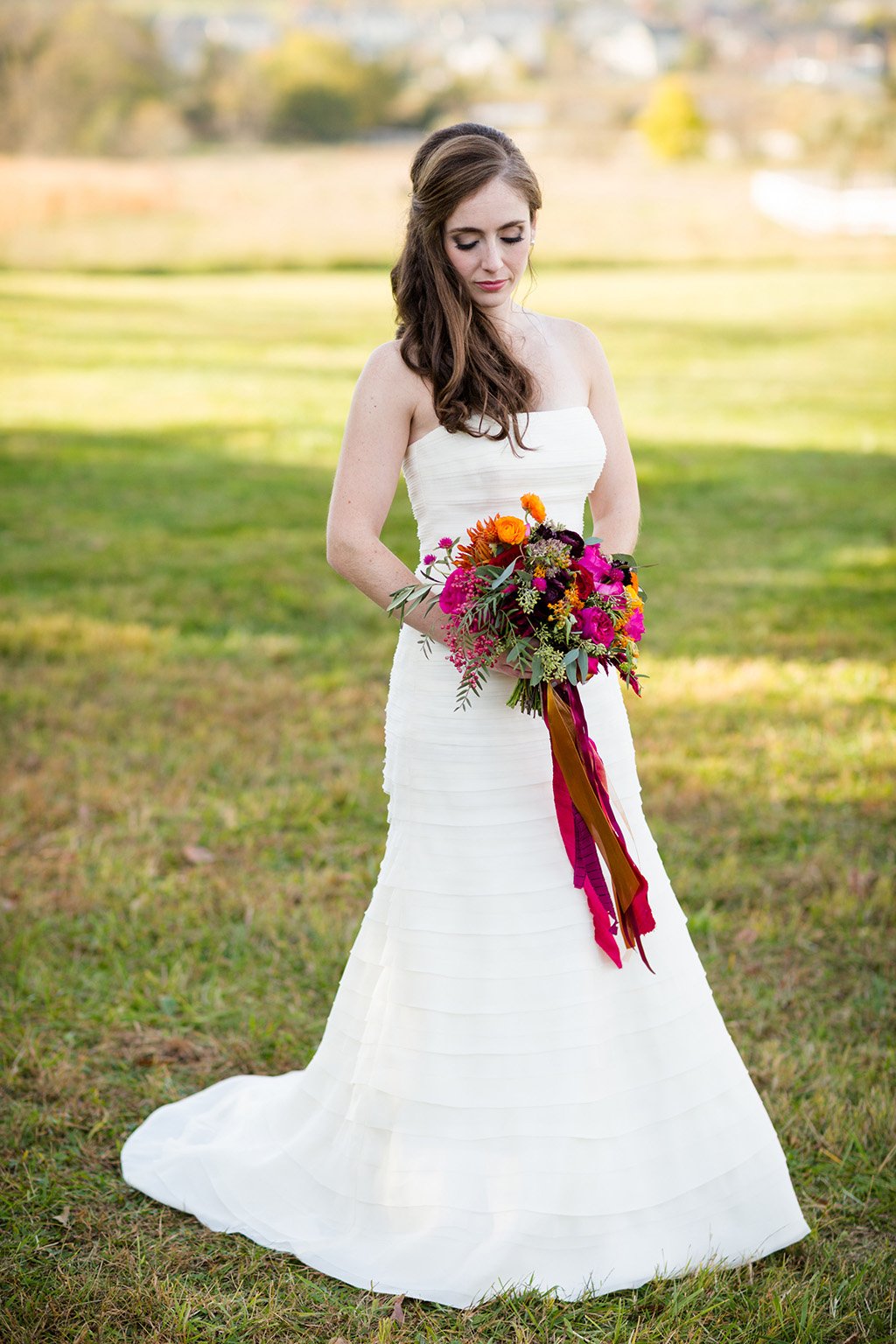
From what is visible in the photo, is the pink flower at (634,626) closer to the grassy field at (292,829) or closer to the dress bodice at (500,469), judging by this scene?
the dress bodice at (500,469)

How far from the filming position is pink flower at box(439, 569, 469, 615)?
3.02 m

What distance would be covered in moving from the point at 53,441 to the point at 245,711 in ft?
28.8

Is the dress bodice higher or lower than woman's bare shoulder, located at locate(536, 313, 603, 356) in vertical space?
lower

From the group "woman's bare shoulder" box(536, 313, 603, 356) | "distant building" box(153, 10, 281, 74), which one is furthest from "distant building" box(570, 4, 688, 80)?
"woman's bare shoulder" box(536, 313, 603, 356)

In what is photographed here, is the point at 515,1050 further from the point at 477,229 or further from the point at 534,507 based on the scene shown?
the point at 477,229

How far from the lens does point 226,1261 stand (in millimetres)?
3469

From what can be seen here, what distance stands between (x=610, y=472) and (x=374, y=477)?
2.27ft

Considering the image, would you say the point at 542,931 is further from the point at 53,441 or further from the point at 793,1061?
the point at 53,441

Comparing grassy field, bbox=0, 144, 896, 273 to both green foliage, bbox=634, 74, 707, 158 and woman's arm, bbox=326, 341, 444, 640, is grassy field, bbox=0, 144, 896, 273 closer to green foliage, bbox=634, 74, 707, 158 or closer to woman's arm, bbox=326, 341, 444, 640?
green foliage, bbox=634, 74, 707, 158

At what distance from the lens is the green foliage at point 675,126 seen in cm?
7556

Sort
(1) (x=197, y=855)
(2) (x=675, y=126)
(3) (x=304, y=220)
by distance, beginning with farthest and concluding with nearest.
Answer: (2) (x=675, y=126) → (3) (x=304, y=220) → (1) (x=197, y=855)

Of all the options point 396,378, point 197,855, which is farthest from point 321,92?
point 396,378

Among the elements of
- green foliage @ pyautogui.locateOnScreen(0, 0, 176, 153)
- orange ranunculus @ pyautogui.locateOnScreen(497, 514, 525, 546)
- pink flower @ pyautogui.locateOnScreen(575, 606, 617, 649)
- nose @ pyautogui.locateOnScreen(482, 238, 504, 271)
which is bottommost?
pink flower @ pyautogui.locateOnScreen(575, 606, 617, 649)

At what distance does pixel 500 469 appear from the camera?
3264 millimetres
